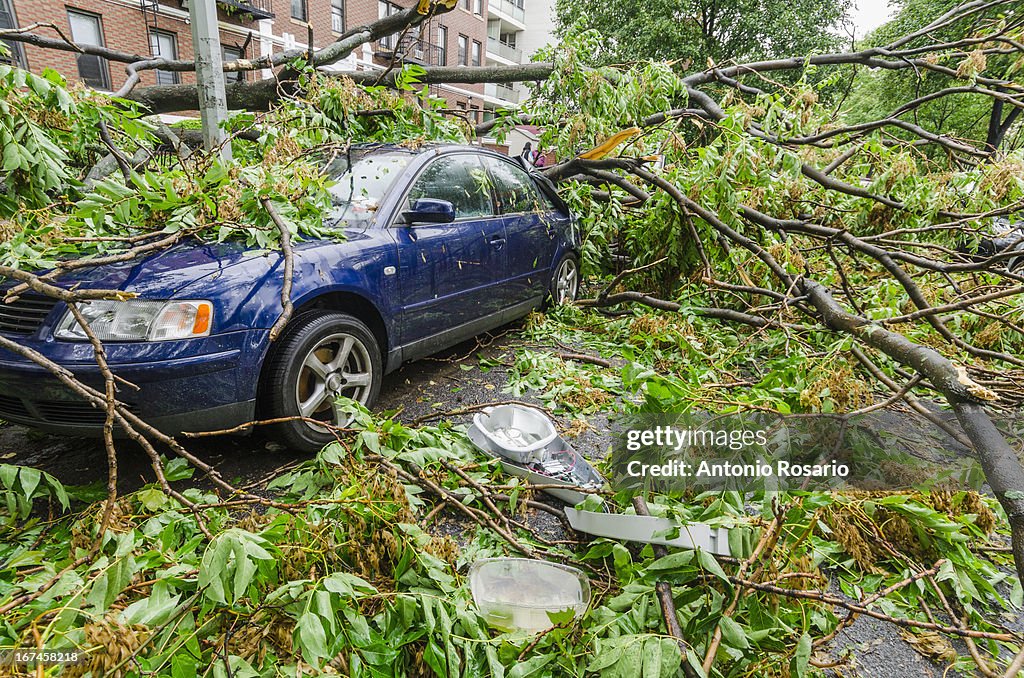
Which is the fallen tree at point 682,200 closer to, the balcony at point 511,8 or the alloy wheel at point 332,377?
the alloy wheel at point 332,377

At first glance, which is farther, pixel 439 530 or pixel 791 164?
pixel 791 164

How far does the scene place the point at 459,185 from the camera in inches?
157

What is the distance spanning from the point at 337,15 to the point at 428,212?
81.9 ft

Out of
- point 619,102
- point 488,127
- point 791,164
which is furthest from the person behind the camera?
point 488,127

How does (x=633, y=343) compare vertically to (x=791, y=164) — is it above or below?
below

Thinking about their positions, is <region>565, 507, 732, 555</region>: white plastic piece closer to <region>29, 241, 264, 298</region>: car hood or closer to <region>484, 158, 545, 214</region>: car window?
<region>29, 241, 264, 298</region>: car hood

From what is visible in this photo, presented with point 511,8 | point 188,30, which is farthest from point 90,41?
point 511,8

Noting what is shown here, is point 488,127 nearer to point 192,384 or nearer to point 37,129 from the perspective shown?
point 37,129

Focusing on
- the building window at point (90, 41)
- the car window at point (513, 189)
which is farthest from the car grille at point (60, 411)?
the building window at point (90, 41)

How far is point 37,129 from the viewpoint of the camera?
9.21 feet

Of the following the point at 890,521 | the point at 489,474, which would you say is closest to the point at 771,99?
the point at 890,521

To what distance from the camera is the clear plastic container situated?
5.54 feet

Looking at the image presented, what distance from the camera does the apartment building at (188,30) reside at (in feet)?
49.1

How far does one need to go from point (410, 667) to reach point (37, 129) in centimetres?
327
